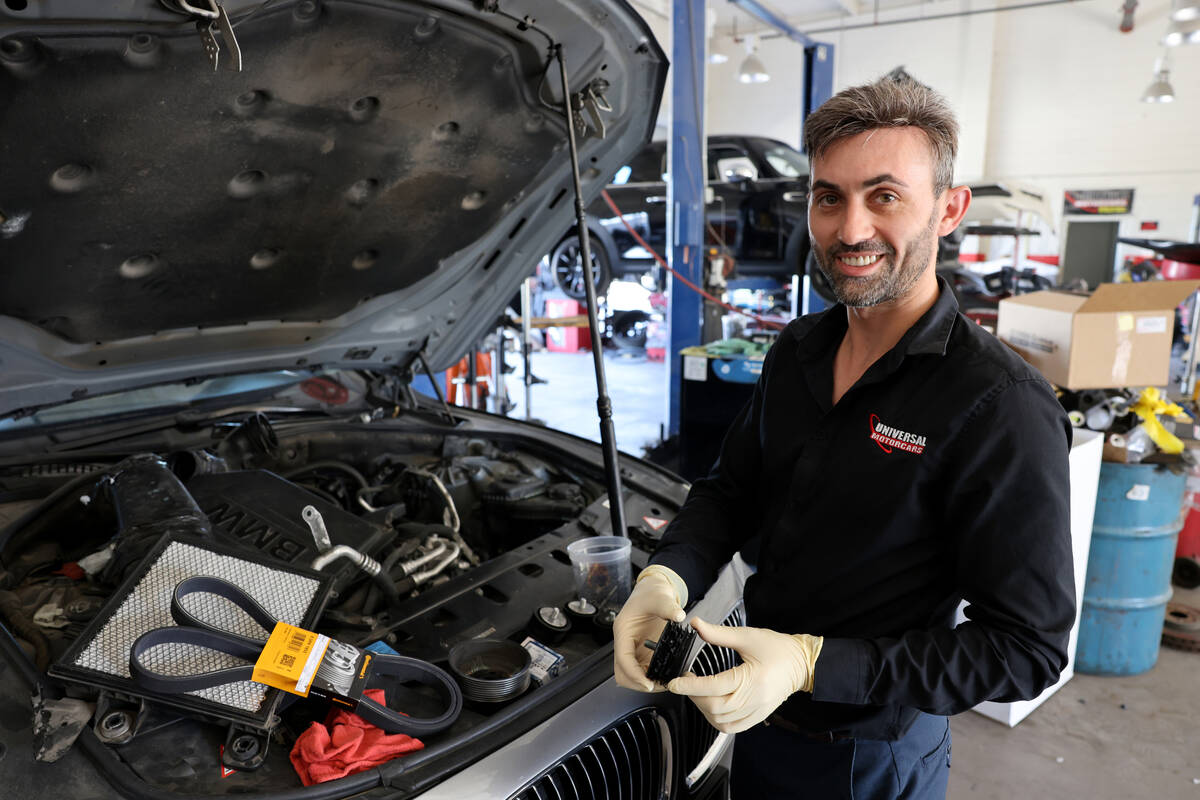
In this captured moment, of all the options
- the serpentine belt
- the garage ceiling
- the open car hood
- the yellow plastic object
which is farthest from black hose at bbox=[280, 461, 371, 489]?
the garage ceiling

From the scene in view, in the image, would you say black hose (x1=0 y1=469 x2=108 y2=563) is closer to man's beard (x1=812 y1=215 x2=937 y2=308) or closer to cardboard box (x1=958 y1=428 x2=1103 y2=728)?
man's beard (x1=812 y1=215 x2=937 y2=308)

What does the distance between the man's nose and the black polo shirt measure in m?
0.15

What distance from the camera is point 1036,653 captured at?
900 mm

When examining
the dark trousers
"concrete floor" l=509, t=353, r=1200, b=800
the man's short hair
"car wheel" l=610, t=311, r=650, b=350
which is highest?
the man's short hair

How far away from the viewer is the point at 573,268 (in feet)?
23.5

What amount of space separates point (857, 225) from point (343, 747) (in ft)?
3.01

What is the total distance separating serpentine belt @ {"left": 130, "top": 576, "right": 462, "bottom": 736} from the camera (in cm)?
95

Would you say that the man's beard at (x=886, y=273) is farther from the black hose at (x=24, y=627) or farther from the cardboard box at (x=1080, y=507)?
the cardboard box at (x=1080, y=507)

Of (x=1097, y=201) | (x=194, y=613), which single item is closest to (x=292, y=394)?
(x=194, y=613)

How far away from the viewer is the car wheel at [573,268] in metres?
7.11

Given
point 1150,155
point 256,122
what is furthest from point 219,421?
point 1150,155

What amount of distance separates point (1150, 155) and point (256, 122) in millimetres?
12960

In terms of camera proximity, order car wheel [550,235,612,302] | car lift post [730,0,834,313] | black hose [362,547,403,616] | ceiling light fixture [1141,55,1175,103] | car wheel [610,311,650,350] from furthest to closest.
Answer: ceiling light fixture [1141,55,1175,103] → car wheel [610,311,650,350] → car wheel [550,235,612,302] → car lift post [730,0,834,313] → black hose [362,547,403,616]

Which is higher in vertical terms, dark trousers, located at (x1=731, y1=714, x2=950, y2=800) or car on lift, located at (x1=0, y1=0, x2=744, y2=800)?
car on lift, located at (x1=0, y1=0, x2=744, y2=800)
